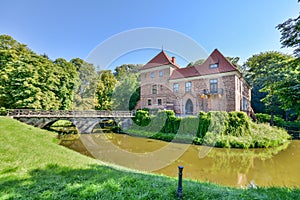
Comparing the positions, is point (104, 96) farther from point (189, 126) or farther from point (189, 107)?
point (189, 126)

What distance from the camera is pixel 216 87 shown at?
16.5 metres

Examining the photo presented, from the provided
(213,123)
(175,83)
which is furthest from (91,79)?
(213,123)

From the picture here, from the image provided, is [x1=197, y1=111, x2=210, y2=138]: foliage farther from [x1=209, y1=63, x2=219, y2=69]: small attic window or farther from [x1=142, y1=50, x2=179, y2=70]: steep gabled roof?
[x1=142, y1=50, x2=179, y2=70]: steep gabled roof

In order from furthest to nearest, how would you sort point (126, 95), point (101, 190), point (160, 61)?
point (126, 95) → point (160, 61) → point (101, 190)

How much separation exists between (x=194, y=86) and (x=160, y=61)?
20.6 feet

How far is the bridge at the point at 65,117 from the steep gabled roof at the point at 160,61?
7580 mm

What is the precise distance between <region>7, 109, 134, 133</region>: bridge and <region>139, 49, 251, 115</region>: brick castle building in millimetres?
4164

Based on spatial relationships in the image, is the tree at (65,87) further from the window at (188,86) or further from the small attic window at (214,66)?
the small attic window at (214,66)

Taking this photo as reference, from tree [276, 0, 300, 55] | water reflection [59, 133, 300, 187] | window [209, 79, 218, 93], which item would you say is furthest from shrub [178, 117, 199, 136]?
tree [276, 0, 300, 55]

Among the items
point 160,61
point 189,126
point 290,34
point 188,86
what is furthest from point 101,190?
point 160,61

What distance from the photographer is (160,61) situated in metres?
21.2

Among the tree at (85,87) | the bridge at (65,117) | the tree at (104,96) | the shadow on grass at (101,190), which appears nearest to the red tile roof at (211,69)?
the bridge at (65,117)

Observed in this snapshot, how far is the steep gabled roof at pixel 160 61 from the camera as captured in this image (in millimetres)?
20591

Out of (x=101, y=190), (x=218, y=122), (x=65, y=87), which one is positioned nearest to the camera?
(x=101, y=190)
